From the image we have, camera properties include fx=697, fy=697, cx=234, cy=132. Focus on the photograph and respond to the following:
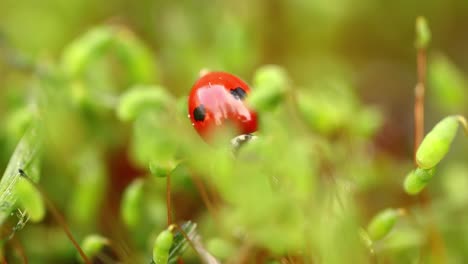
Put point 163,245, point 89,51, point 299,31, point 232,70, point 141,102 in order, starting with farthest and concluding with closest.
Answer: point 299,31 < point 232,70 < point 89,51 < point 141,102 < point 163,245

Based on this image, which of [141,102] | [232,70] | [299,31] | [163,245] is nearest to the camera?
[163,245]

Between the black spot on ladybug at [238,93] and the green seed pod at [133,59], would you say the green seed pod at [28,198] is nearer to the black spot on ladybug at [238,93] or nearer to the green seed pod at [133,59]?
the black spot on ladybug at [238,93]

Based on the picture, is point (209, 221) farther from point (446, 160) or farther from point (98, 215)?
point (446, 160)

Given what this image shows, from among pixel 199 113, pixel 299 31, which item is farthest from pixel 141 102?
pixel 299 31

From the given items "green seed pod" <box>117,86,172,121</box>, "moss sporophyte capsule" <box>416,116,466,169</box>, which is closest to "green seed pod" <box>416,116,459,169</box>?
"moss sporophyte capsule" <box>416,116,466,169</box>

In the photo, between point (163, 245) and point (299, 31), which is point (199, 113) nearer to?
point (163, 245)

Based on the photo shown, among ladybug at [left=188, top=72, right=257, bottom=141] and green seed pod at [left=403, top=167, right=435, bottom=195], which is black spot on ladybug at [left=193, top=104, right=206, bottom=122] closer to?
ladybug at [left=188, top=72, right=257, bottom=141]

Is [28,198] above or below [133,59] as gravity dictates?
below
